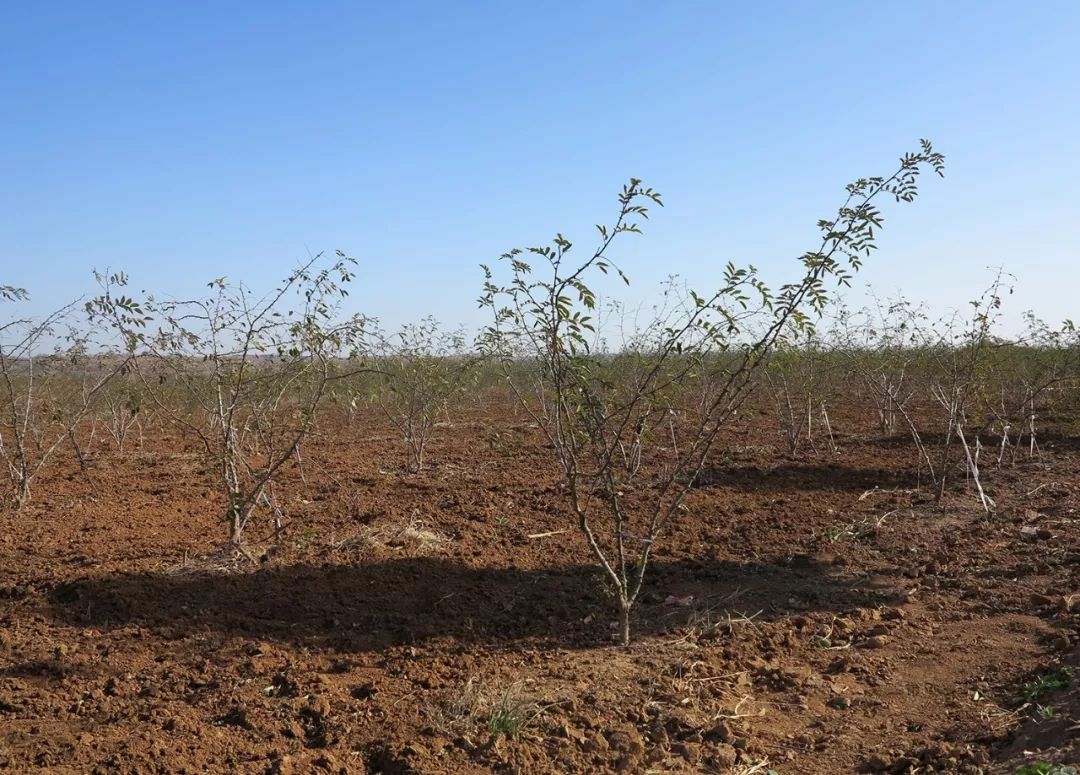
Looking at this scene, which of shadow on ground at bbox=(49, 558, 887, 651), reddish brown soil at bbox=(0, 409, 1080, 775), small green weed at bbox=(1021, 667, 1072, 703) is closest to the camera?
reddish brown soil at bbox=(0, 409, 1080, 775)

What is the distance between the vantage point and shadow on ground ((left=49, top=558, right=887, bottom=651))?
4.61 meters

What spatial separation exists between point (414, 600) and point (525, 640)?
920mm

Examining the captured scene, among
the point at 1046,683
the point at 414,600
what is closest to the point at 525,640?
the point at 414,600

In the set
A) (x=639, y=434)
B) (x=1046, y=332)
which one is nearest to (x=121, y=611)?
(x=639, y=434)

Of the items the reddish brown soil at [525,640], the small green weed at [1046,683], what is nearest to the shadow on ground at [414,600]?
the reddish brown soil at [525,640]

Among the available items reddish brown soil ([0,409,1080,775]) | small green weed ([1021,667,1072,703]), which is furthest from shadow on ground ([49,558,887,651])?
small green weed ([1021,667,1072,703])

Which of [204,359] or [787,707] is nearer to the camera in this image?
[787,707]

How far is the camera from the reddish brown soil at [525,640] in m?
3.23

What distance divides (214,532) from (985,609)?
5.70 metres

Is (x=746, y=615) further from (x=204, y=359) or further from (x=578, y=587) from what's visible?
(x=204, y=359)

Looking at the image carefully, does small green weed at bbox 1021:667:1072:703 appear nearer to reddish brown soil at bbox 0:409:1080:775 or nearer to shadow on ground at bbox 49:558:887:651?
reddish brown soil at bbox 0:409:1080:775

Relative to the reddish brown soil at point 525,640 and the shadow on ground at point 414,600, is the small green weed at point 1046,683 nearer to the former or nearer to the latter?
the reddish brown soil at point 525,640

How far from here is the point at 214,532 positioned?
22.3ft

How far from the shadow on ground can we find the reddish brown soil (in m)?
0.02
